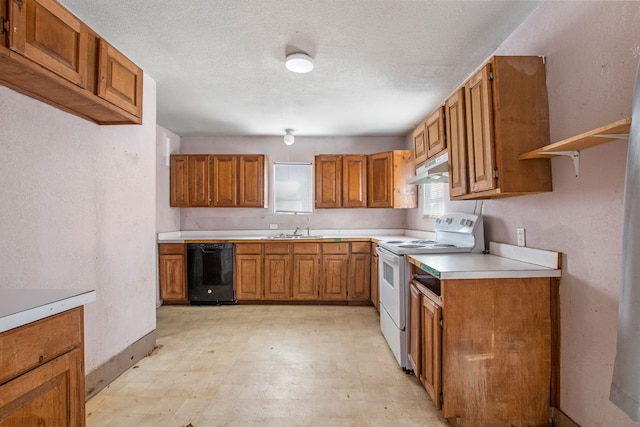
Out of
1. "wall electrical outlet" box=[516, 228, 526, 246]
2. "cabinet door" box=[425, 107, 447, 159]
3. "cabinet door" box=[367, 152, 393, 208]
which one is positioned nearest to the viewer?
"wall electrical outlet" box=[516, 228, 526, 246]

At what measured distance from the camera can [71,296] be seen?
3.81 feet

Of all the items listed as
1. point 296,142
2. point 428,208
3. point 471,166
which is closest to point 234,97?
point 296,142

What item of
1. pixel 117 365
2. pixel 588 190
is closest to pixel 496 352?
pixel 588 190

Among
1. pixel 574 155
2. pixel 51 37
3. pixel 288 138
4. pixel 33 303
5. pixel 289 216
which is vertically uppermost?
pixel 288 138

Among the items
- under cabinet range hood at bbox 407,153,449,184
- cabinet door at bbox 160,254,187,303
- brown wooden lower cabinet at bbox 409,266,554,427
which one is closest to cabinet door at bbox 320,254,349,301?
under cabinet range hood at bbox 407,153,449,184

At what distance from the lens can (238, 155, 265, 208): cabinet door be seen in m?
4.54

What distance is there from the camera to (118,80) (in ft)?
6.62

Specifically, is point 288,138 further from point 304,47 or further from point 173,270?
point 173,270

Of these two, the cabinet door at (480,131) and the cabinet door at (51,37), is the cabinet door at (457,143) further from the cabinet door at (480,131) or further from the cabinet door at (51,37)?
the cabinet door at (51,37)

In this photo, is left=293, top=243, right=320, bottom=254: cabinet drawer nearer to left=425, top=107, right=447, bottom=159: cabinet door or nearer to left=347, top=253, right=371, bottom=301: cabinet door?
left=347, top=253, right=371, bottom=301: cabinet door

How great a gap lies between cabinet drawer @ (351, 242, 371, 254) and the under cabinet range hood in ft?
4.44

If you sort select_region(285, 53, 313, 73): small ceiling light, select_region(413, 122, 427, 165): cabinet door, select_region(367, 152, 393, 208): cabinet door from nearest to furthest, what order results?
1. select_region(285, 53, 313, 73): small ceiling light
2. select_region(413, 122, 427, 165): cabinet door
3. select_region(367, 152, 393, 208): cabinet door

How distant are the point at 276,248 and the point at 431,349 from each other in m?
2.72

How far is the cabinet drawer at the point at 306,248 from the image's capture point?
4234 mm
